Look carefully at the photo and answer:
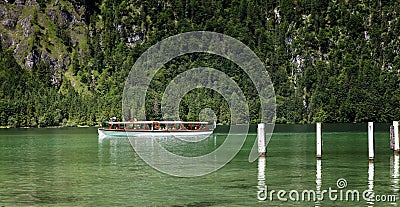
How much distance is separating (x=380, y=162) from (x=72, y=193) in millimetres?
31973

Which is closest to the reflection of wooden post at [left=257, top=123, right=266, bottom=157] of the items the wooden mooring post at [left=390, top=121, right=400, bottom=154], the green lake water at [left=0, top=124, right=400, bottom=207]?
the green lake water at [left=0, top=124, right=400, bottom=207]

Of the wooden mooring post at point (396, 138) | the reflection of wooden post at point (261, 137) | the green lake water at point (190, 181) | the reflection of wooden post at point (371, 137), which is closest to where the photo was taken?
the green lake water at point (190, 181)

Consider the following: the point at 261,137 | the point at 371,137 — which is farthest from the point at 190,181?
the point at 371,137

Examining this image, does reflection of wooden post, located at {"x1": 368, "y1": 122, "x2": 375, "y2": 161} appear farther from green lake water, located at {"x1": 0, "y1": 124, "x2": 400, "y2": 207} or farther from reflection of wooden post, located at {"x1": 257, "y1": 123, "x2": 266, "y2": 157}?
reflection of wooden post, located at {"x1": 257, "y1": 123, "x2": 266, "y2": 157}

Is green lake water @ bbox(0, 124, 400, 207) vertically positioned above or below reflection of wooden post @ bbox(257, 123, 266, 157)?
below

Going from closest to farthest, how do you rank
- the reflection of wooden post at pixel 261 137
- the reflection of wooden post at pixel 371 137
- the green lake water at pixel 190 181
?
the green lake water at pixel 190 181 < the reflection of wooden post at pixel 371 137 < the reflection of wooden post at pixel 261 137

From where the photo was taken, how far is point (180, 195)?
156 feet

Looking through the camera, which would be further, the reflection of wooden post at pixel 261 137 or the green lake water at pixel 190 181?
the reflection of wooden post at pixel 261 137

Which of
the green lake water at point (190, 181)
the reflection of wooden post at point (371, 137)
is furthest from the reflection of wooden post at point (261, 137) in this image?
the reflection of wooden post at point (371, 137)

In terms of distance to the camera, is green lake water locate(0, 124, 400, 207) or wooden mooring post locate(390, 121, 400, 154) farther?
wooden mooring post locate(390, 121, 400, 154)

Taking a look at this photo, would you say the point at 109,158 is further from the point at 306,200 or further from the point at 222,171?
the point at 306,200

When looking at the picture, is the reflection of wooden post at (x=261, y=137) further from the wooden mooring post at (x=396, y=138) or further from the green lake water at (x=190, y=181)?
the wooden mooring post at (x=396, y=138)

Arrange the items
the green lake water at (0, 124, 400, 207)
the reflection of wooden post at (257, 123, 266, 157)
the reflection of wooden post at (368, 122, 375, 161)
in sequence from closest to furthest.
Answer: the green lake water at (0, 124, 400, 207) < the reflection of wooden post at (368, 122, 375, 161) < the reflection of wooden post at (257, 123, 266, 157)

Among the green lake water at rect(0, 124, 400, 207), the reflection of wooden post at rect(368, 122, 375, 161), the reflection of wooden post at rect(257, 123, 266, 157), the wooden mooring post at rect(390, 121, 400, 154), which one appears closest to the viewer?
the green lake water at rect(0, 124, 400, 207)
